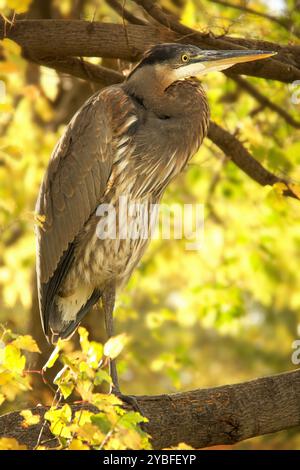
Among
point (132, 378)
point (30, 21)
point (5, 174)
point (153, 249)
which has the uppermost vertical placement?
point (30, 21)

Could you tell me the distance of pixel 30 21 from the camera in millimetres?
4461

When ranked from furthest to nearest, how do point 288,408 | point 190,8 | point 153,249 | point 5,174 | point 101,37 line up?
point 153,249, point 5,174, point 190,8, point 101,37, point 288,408

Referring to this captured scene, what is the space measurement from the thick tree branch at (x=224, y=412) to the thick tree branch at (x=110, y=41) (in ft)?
5.05

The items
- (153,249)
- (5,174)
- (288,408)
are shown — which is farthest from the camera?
(153,249)

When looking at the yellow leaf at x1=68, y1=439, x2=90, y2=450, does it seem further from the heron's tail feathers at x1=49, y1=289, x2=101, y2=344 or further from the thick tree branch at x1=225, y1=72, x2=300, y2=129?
the thick tree branch at x1=225, y1=72, x2=300, y2=129

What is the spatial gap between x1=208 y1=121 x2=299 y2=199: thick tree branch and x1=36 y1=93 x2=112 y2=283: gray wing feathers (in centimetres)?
73

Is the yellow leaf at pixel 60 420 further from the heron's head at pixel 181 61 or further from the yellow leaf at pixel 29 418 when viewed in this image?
the heron's head at pixel 181 61

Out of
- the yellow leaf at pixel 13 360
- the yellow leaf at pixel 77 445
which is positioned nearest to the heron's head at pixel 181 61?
the yellow leaf at pixel 13 360

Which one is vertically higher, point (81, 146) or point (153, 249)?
point (81, 146)

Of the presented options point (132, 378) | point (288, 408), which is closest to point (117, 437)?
point (288, 408)

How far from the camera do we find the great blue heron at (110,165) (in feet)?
15.4

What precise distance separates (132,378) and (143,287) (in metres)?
3.34

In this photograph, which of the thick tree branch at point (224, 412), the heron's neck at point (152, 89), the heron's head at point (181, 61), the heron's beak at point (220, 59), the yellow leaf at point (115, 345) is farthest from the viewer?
the heron's neck at point (152, 89)

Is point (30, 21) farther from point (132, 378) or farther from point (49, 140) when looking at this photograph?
point (132, 378)
